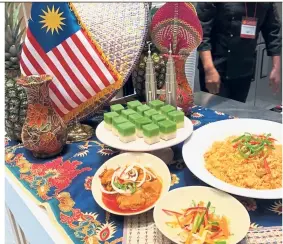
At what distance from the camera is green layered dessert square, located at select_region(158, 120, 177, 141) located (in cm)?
87

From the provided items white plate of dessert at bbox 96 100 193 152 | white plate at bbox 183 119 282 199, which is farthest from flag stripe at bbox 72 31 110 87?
white plate at bbox 183 119 282 199

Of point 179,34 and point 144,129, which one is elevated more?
point 179,34

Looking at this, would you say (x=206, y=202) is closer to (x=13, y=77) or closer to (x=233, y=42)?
(x=13, y=77)

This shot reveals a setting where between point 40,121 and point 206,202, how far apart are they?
0.50 metres

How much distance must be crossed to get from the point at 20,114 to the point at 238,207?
67 centimetres

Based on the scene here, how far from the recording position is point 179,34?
108cm

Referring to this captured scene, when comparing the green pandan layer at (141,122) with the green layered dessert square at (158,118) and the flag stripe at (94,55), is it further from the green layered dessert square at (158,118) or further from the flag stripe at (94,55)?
the flag stripe at (94,55)

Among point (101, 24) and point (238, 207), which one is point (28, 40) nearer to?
point (101, 24)

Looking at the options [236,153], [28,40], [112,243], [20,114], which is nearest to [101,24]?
[28,40]

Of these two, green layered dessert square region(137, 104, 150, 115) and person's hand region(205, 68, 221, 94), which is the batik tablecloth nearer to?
green layered dessert square region(137, 104, 150, 115)

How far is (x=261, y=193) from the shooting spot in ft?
2.31

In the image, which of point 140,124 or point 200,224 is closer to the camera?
point 200,224

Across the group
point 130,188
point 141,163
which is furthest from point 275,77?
point 130,188

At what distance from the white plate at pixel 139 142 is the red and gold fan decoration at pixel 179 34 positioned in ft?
0.66
